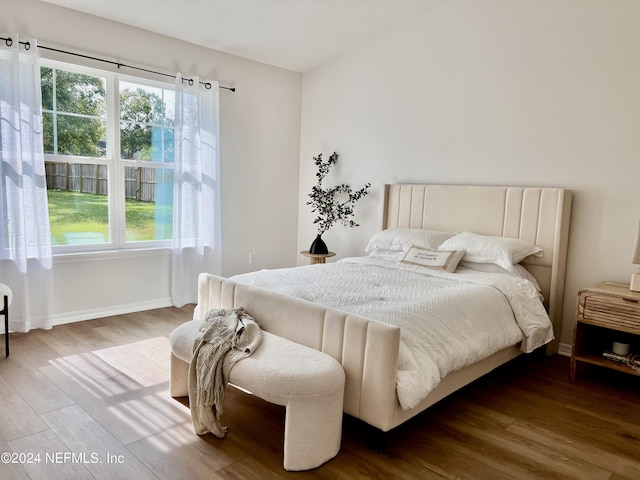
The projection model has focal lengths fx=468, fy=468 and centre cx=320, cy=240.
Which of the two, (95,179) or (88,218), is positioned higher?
(95,179)

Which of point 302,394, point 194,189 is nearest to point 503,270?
point 302,394

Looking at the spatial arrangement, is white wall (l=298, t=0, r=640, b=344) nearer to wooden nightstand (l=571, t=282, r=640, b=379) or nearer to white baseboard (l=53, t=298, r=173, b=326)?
wooden nightstand (l=571, t=282, r=640, b=379)

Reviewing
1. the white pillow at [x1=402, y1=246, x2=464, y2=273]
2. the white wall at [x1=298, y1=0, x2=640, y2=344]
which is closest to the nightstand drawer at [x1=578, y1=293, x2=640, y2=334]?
the white wall at [x1=298, y1=0, x2=640, y2=344]

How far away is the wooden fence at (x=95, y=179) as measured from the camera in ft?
12.5

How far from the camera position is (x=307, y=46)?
478 cm

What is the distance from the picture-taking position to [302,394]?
1934mm

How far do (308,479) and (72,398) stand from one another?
1.46 m

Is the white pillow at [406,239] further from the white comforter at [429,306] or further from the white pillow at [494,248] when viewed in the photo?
the white comforter at [429,306]

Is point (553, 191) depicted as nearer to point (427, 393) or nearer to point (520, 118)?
point (520, 118)

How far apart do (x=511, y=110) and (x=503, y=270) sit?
1341 mm

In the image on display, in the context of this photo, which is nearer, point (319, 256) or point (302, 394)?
point (302, 394)

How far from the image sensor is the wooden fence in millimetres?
3814

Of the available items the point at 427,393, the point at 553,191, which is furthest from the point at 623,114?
the point at 427,393

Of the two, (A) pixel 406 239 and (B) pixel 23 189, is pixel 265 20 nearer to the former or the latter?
(A) pixel 406 239
